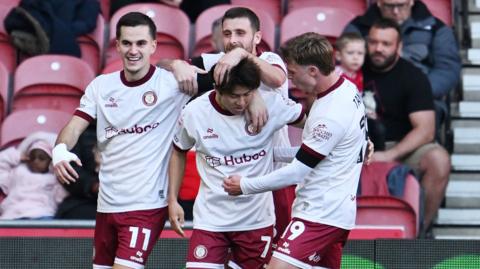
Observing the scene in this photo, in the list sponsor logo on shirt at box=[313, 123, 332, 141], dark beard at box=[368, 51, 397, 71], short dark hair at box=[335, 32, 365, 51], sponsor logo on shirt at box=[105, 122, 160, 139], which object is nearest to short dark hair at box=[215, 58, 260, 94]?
sponsor logo on shirt at box=[313, 123, 332, 141]

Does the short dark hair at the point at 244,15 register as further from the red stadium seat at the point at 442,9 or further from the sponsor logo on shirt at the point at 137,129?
the red stadium seat at the point at 442,9

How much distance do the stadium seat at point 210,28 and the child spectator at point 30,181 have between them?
158cm

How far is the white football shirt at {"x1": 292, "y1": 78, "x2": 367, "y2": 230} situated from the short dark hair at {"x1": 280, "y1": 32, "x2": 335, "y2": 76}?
0.43ft

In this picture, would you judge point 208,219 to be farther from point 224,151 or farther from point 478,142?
point 478,142

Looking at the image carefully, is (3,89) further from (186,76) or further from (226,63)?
(226,63)

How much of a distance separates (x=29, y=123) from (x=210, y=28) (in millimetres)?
1679

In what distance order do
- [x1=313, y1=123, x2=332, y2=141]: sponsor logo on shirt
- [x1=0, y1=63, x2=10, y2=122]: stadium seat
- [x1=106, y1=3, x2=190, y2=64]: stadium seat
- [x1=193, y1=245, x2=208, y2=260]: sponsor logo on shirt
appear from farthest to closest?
[x1=106, y1=3, x2=190, y2=64]: stadium seat, [x1=0, y1=63, x2=10, y2=122]: stadium seat, [x1=193, y1=245, x2=208, y2=260]: sponsor logo on shirt, [x1=313, y1=123, x2=332, y2=141]: sponsor logo on shirt

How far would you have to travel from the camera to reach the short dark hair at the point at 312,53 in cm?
780

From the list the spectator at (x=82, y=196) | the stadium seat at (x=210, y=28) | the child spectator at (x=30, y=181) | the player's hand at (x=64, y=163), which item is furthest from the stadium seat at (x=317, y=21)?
the player's hand at (x=64, y=163)

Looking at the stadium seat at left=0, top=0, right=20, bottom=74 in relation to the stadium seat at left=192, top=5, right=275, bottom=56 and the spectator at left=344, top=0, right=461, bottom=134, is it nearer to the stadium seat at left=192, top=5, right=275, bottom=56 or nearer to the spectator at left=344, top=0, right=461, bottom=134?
the stadium seat at left=192, top=5, right=275, bottom=56

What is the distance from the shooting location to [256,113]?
7977mm


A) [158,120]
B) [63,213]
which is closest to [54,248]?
[63,213]

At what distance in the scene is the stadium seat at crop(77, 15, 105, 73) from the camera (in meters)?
11.7

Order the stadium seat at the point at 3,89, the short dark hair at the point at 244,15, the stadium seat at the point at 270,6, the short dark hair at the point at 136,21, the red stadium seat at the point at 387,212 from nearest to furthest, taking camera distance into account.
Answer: the short dark hair at the point at 136,21 → the short dark hair at the point at 244,15 → the red stadium seat at the point at 387,212 → the stadium seat at the point at 3,89 → the stadium seat at the point at 270,6
